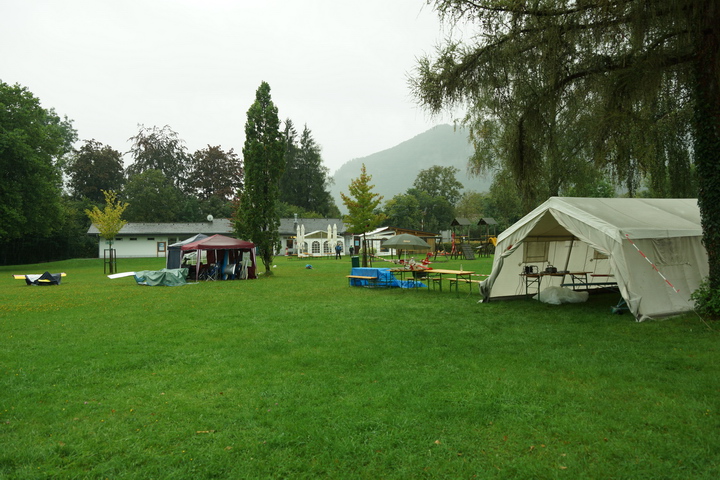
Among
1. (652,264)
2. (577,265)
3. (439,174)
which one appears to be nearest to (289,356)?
(652,264)

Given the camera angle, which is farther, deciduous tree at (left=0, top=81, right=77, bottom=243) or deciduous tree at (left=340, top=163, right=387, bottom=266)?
deciduous tree at (left=340, top=163, right=387, bottom=266)

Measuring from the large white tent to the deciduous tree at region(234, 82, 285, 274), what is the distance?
1164cm

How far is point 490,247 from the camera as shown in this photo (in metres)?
39.1

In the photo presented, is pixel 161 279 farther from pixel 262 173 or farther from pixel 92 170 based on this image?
pixel 92 170

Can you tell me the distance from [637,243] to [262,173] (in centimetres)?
1530

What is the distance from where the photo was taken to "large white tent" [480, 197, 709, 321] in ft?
26.8

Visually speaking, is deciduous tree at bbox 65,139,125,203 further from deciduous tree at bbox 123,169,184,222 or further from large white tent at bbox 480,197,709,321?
large white tent at bbox 480,197,709,321

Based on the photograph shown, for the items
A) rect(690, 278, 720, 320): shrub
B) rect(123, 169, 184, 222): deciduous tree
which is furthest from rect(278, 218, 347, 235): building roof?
rect(690, 278, 720, 320): shrub

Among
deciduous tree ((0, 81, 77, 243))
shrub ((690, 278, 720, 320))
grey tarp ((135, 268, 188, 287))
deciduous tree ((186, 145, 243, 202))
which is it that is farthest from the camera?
deciduous tree ((186, 145, 243, 202))

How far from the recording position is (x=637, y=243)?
27.7ft

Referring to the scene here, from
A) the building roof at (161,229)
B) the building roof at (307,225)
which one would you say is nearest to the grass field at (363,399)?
the building roof at (161,229)

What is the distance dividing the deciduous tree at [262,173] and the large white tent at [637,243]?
11.6 metres

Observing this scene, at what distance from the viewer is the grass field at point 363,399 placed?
3178 millimetres

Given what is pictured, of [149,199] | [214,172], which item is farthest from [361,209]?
[214,172]
